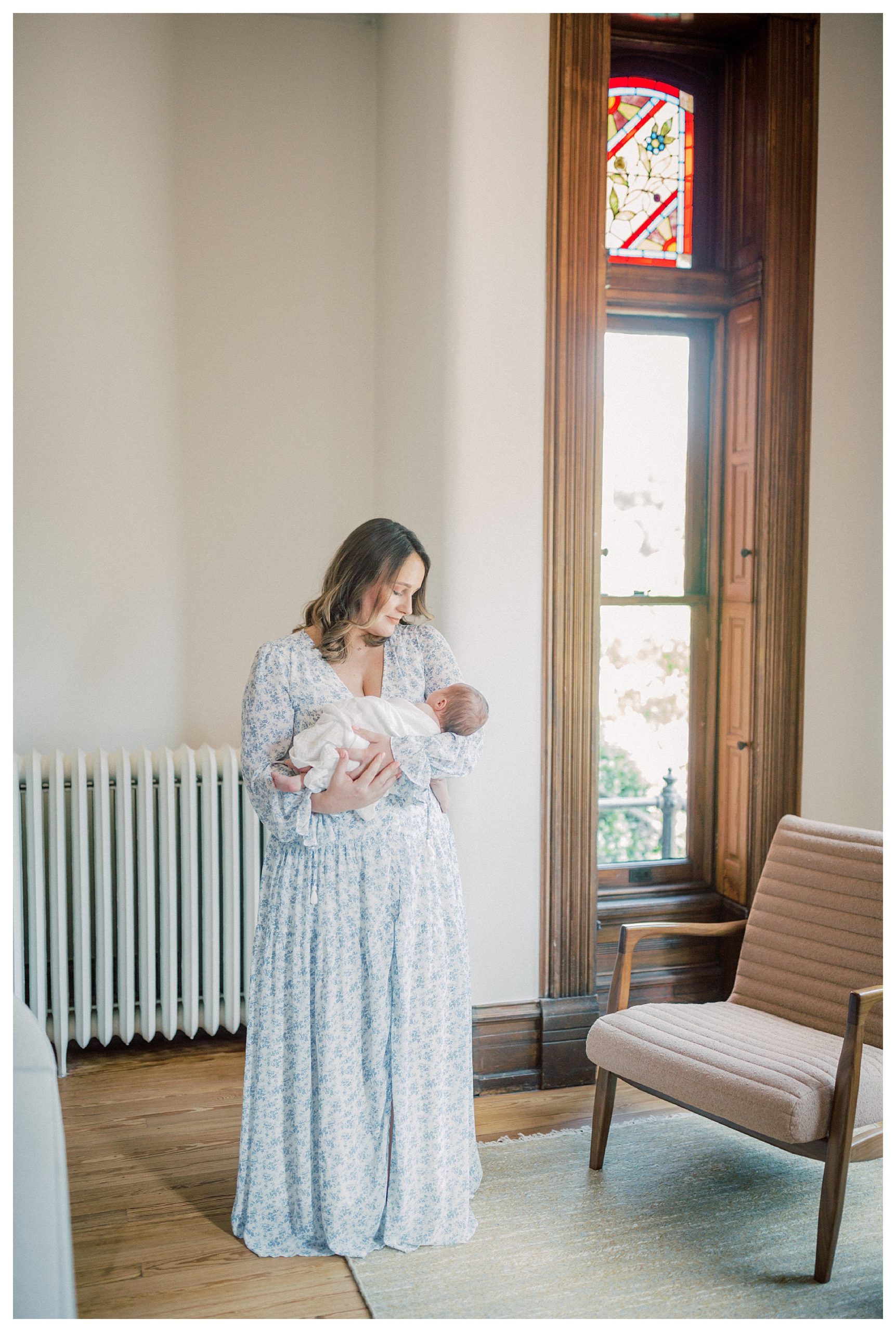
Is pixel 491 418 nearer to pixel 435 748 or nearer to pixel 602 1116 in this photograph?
pixel 435 748

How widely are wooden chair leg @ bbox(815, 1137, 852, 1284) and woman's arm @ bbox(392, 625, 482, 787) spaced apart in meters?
Answer: 1.13

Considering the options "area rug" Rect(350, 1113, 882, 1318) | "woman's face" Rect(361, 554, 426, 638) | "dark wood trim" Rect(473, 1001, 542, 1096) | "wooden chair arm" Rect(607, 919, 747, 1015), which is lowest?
"area rug" Rect(350, 1113, 882, 1318)

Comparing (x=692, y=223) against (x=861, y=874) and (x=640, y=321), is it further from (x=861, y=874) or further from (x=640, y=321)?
(x=861, y=874)

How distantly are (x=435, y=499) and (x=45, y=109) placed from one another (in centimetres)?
183

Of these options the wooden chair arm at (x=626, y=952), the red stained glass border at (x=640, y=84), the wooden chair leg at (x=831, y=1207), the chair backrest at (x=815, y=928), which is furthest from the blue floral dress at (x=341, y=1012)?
the red stained glass border at (x=640, y=84)

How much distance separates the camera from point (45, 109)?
351 centimetres

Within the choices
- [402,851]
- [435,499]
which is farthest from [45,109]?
[402,851]

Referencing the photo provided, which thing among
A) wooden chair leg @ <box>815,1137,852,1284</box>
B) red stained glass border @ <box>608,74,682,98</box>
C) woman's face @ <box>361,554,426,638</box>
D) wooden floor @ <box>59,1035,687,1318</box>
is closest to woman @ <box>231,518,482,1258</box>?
woman's face @ <box>361,554,426,638</box>

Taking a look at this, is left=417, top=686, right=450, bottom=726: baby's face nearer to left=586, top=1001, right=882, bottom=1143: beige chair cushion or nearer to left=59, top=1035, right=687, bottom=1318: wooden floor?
left=586, top=1001, right=882, bottom=1143: beige chair cushion

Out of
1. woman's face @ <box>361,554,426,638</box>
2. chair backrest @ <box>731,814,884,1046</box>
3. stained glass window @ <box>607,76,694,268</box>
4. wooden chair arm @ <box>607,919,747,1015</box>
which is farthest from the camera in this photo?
stained glass window @ <box>607,76,694,268</box>

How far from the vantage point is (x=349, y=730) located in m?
2.29

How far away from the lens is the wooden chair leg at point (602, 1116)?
110 inches

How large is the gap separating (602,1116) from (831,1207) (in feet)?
2.13

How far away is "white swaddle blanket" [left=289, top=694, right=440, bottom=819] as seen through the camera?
228 cm
